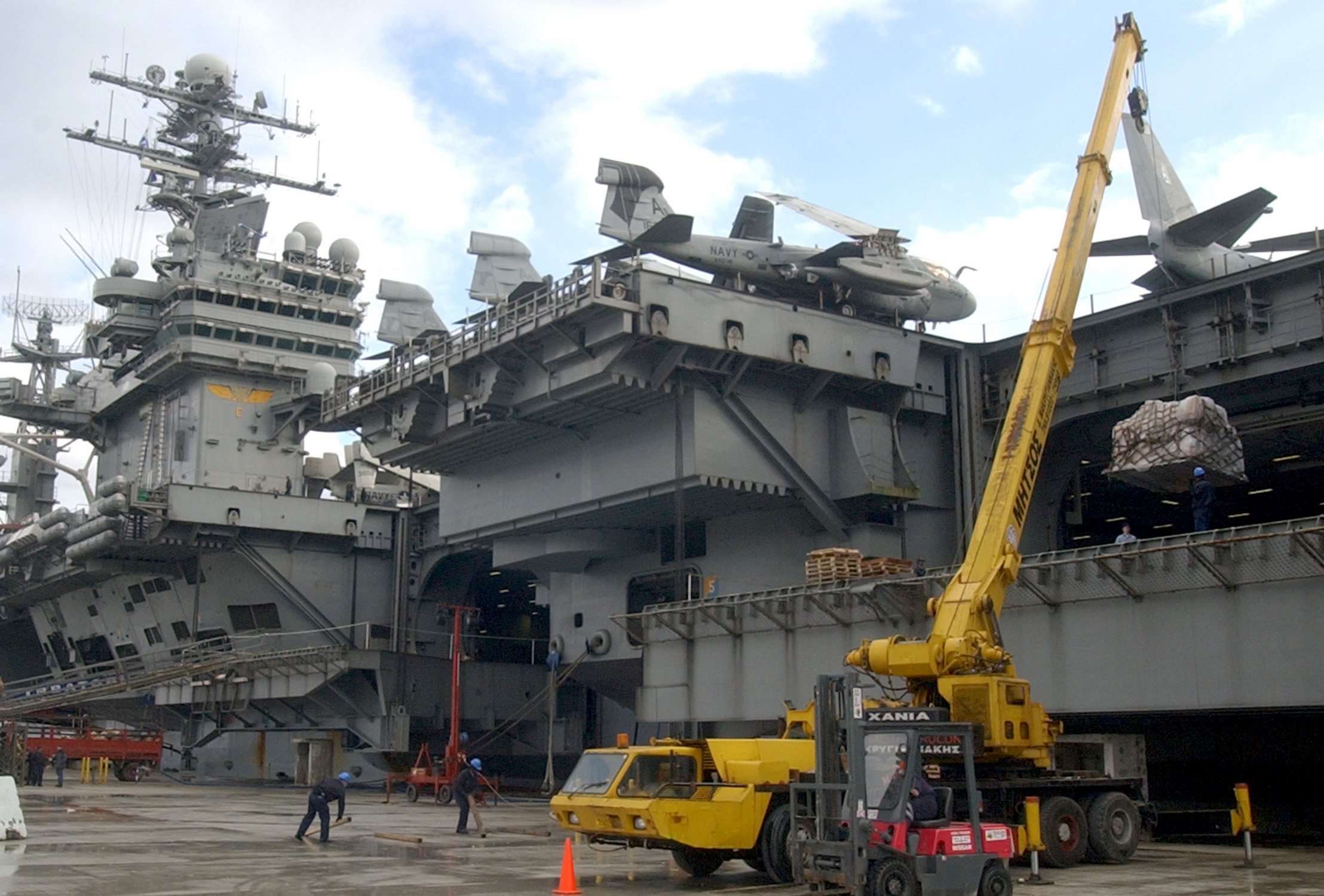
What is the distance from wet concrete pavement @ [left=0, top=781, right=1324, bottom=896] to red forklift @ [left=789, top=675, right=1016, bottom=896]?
137 centimetres

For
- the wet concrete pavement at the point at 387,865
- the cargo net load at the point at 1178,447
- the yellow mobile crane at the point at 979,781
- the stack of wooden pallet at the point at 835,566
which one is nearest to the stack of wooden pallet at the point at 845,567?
the stack of wooden pallet at the point at 835,566

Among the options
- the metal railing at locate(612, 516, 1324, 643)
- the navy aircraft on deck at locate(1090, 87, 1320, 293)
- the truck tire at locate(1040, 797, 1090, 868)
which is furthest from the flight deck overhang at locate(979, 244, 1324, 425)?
the truck tire at locate(1040, 797, 1090, 868)

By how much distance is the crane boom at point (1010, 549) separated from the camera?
616 inches

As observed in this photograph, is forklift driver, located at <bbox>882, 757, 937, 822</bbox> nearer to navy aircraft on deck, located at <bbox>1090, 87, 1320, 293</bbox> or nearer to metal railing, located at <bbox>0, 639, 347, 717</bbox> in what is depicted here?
navy aircraft on deck, located at <bbox>1090, 87, 1320, 293</bbox>

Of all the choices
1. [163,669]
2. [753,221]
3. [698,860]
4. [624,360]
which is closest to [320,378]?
[163,669]

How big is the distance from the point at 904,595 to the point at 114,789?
26.4m

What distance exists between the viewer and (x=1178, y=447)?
72.0 ft

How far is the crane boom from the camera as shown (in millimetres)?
15641

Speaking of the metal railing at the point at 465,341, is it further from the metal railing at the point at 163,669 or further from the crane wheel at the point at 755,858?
the crane wheel at the point at 755,858

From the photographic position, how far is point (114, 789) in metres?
38.4

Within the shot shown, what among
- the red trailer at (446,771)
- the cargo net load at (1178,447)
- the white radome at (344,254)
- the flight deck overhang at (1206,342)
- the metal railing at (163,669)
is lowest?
the red trailer at (446,771)

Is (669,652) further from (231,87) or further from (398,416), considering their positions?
(231,87)

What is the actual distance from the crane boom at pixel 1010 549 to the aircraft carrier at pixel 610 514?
346cm

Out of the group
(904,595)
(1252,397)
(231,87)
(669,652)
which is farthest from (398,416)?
Result: (231,87)
